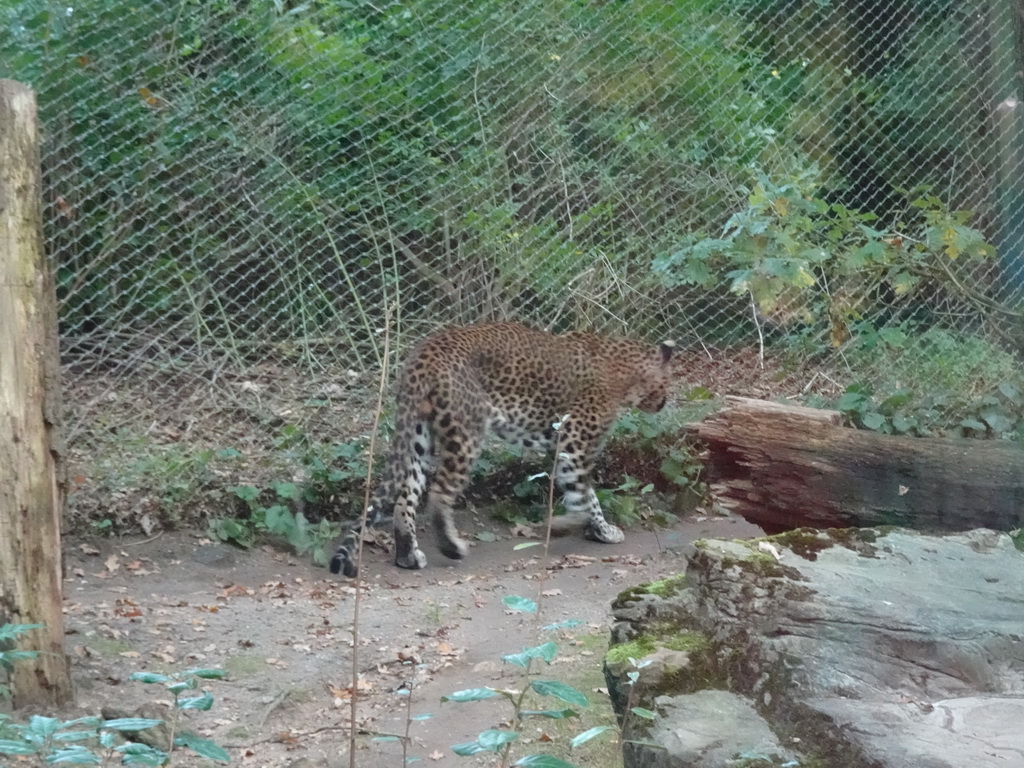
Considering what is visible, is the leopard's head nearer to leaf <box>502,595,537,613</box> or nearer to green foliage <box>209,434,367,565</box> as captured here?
green foliage <box>209,434,367,565</box>

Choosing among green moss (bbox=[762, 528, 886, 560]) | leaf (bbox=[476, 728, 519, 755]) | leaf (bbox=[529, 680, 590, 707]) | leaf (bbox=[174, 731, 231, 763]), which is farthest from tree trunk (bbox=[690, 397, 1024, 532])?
leaf (bbox=[174, 731, 231, 763])

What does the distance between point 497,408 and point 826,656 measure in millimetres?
3812

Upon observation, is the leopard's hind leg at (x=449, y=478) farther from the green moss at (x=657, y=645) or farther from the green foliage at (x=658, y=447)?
the green moss at (x=657, y=645)

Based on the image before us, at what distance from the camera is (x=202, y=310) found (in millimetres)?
6586

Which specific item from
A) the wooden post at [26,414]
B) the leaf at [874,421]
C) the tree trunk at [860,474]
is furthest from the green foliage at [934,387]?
the wooden post at [26,414]

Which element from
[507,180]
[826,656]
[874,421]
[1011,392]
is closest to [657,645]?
[826,656]

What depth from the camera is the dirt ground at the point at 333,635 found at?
364 cm

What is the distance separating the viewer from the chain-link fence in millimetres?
6016

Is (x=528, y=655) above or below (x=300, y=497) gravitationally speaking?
above

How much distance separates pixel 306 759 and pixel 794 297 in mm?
5131

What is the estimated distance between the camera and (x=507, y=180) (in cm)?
724

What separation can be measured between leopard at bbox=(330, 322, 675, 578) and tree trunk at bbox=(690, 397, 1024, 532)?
1.50 meters

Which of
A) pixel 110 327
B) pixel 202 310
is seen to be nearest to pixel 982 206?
pixel 202 310

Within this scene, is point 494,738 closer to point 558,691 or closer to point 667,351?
point 558,691
